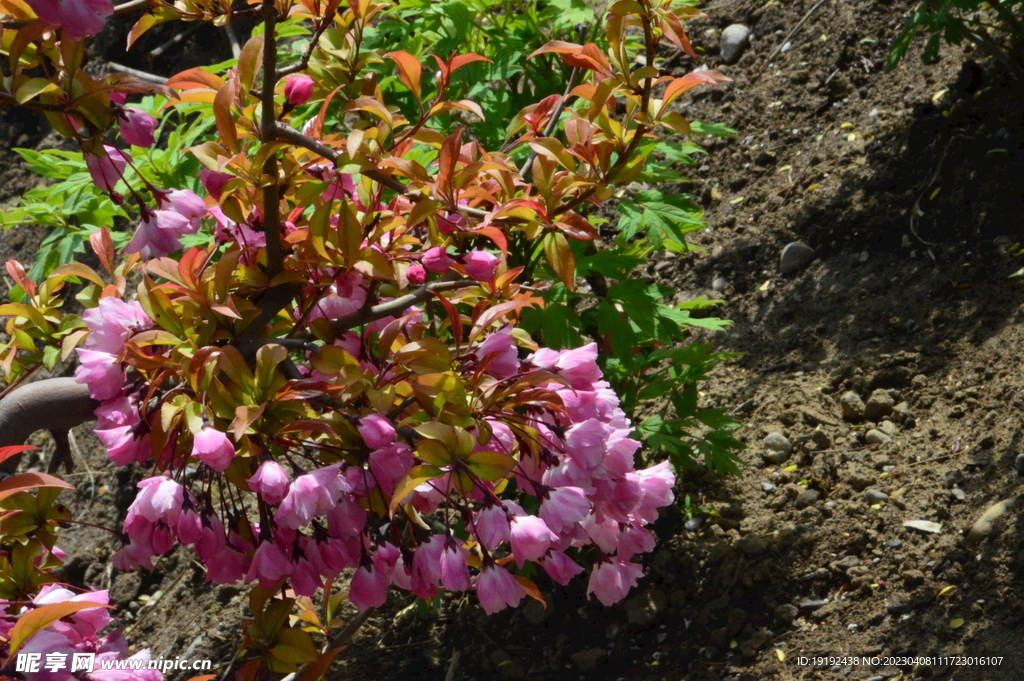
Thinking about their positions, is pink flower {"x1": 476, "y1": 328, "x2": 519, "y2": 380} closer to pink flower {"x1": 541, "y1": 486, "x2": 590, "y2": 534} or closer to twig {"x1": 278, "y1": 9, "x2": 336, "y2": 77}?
pink flower {"x1": 541, "y1": 486, "x2": 590, "y2": 534}

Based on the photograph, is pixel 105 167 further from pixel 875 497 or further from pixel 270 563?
pixel 875 497

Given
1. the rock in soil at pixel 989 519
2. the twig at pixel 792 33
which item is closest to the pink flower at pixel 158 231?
the rock in soil at pixel 989 519

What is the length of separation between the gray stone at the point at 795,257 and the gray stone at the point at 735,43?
3.52 ft

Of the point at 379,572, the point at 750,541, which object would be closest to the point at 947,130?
the point at 750,541

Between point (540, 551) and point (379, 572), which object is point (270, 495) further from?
point (540, 551)

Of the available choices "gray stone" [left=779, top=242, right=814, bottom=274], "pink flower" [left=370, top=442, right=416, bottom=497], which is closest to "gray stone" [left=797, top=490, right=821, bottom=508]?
"gray stone" [left=779, top=242, right=814, bottom=274]

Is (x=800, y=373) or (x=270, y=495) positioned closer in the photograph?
(x=270, y=495)

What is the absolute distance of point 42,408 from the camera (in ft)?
4.06

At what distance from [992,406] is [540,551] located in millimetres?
1411

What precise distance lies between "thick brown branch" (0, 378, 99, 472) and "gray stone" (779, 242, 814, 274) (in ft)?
6.55

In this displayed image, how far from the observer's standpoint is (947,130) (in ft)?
8.24

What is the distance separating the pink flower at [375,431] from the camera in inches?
38.2

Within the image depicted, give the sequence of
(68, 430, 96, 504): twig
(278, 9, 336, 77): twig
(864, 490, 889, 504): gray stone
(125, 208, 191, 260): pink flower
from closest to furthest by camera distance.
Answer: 1. (278, 9, 336, 77): twig
2. (125, 208, 191, 260): pink flower
3. (864, 490, 889, 504): gray stone
4. (68, 430, 96, 504): twig

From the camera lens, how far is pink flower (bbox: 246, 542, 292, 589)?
1.03 m
